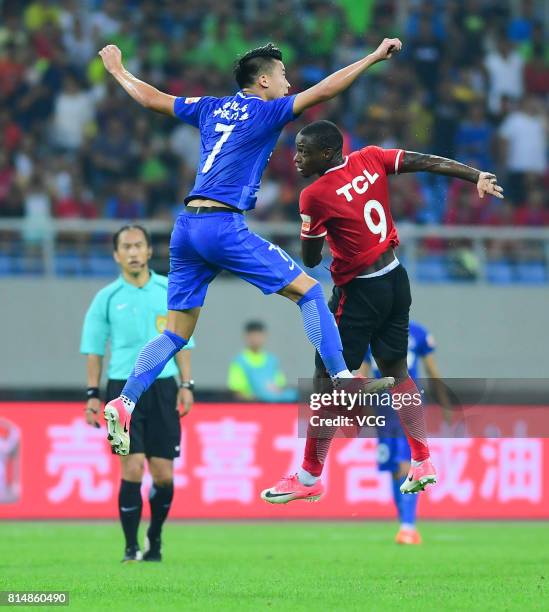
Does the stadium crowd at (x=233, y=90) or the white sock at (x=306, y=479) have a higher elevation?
the stadium crowd at (x=233, y=90)

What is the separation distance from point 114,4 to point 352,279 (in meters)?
12.4

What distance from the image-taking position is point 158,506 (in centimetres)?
1102

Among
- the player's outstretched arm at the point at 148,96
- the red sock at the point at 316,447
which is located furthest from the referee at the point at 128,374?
the player's outstretched arm at the point at 148,96

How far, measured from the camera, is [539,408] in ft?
58.4

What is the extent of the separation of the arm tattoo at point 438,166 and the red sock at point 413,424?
4.73ft

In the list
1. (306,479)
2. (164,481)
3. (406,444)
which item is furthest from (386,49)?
(406,444)

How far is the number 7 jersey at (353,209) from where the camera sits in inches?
346

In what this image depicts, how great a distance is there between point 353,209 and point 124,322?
2.84 m

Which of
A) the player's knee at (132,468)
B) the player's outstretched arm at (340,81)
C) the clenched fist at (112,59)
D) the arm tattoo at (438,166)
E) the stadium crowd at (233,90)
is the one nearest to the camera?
the player's outstretched arm at (340,81)

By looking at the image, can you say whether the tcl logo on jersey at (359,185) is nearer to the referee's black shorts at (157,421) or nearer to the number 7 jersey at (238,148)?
the number 7 jersey at (238,148)

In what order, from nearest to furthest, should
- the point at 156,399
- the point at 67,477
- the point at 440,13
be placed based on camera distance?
the point at 156,399 → the point at 67,477 → the point at 440,13

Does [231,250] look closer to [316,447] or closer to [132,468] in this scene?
→ [316,447]
